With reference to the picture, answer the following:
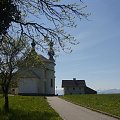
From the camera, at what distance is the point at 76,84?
13638 cm

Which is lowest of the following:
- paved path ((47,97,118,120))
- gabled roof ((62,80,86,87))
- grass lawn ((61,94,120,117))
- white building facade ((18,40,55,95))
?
paved path ((47,97,118,120))

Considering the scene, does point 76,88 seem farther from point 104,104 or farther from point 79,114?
point 79,114

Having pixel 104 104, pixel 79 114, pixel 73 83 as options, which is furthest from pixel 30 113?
pixel 73 83

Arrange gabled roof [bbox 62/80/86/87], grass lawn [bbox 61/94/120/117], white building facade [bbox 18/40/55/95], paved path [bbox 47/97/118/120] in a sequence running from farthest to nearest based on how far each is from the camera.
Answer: gabled roof [bbox 62/80/86/87], white building facade [bbox 18/40/55/95], grass lawn [bbox 61/94/120/117], paved path [bbox 47/97/118/120]

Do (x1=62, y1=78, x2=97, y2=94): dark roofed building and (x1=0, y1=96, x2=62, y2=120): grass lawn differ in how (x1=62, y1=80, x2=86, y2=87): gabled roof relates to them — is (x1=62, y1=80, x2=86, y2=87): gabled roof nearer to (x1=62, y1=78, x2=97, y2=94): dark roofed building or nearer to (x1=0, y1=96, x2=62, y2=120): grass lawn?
(x1=62, y1=78, x2=97, y2=94): dark roofed building

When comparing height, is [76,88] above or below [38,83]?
above

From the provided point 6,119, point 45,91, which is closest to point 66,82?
point 45,91

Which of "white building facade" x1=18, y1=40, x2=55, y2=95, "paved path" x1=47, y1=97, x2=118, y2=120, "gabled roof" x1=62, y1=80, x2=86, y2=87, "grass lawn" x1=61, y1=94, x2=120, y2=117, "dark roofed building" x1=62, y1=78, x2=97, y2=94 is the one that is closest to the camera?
"paved path" x1=47, y1=97, x2=118, y2=120

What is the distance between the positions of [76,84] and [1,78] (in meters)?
106

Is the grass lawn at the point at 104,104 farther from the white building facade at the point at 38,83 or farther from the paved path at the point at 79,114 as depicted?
the white building facade at the point at 38,83

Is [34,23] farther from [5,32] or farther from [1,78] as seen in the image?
[1,78]

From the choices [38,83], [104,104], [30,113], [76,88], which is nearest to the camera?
[30,113]

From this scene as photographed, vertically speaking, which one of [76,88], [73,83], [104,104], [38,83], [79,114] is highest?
[73,83]

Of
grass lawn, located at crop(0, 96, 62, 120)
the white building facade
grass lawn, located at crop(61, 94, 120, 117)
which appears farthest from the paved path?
the white building facade
